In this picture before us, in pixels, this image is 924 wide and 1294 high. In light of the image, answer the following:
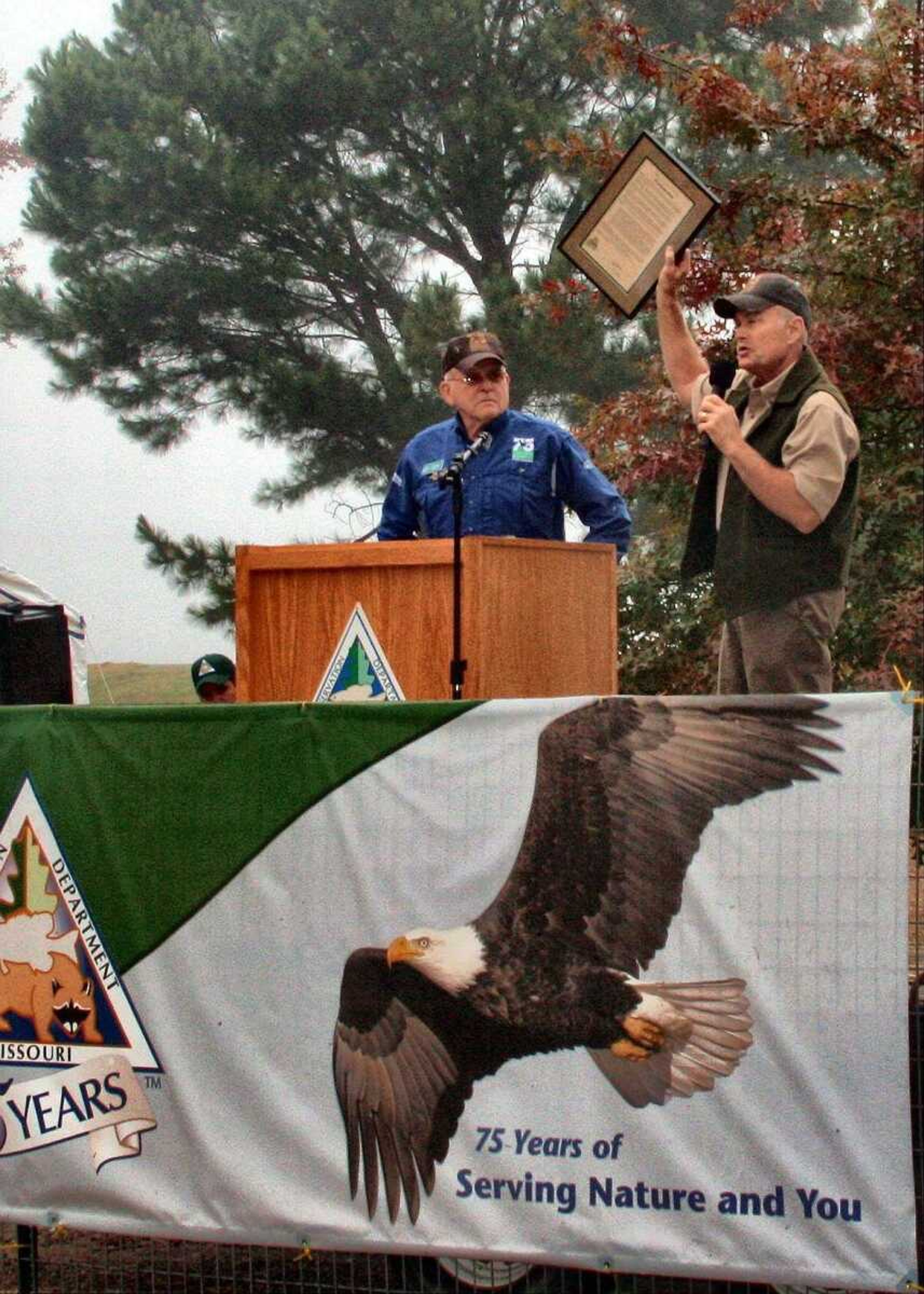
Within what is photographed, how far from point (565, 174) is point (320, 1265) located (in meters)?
13.0

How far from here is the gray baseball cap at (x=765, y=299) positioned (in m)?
4.27

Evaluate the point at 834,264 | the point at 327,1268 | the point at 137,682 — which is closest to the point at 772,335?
the point at 327,1268

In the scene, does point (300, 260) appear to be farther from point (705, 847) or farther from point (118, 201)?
point (705, 847)

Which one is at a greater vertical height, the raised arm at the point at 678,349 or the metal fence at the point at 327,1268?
the raised arm at the point at 678,349

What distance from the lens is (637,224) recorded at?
451cm

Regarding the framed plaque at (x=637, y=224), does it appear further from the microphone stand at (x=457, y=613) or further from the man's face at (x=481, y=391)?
the microphone stand at (x=457, y=613)

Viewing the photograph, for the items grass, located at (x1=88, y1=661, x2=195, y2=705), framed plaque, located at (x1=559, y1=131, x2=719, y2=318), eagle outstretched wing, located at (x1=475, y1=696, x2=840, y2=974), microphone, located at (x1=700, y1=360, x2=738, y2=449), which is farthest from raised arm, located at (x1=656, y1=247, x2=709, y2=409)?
grass, located at (x1=88, y1=661, x2=195, y2=705)

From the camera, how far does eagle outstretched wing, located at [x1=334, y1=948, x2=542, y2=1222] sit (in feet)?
12.3

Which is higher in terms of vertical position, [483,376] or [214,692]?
[483,376]

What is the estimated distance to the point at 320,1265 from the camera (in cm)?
416

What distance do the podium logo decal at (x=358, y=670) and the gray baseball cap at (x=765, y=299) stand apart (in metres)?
1.16

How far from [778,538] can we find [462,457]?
792 millimetres

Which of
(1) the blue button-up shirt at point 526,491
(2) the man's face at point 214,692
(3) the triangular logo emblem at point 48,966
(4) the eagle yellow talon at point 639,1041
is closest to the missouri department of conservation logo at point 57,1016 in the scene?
(3) the triangular logo emblem at point 48,966

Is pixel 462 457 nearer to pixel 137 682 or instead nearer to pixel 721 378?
pixel 721 378
